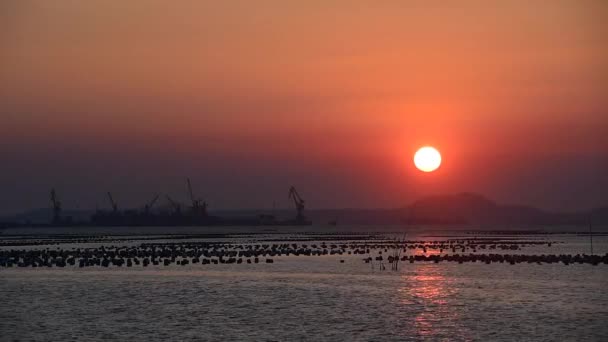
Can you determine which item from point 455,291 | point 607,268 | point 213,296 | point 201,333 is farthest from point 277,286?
point 607,268

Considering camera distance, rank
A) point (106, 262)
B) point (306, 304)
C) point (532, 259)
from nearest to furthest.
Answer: point (306, 304) < point (106, 262) < point (532, 259)

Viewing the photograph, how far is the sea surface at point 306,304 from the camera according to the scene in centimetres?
3884

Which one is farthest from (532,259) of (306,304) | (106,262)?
(306,304)

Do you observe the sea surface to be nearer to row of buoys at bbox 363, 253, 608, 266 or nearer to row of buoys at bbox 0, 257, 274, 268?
row of buoys at bbox 0, 257, 274, 268

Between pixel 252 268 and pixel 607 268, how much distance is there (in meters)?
31.5

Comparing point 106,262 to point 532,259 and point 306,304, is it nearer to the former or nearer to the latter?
point 306,304

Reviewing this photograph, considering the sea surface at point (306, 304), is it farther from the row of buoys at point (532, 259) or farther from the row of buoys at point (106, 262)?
the row of buoys at point (532, 259)

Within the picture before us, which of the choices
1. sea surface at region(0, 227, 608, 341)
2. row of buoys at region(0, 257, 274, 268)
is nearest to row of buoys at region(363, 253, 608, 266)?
sea surface at region(0, 227, 608, 341)

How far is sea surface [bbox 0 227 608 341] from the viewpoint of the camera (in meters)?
38.8

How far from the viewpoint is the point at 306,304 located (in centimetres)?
4981

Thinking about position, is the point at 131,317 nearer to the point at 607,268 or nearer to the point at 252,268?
the point at 252,268

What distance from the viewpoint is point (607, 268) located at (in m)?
77.9

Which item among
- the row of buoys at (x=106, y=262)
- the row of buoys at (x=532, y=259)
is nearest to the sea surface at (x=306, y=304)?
the row of buoys at (x=106, y=262)

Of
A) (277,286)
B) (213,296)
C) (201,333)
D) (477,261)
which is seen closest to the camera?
(201,333)
